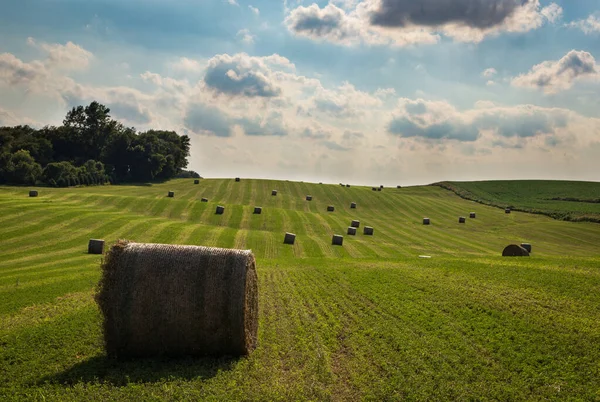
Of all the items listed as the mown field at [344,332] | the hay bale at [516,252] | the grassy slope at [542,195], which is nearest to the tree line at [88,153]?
the mown field at [344,332]

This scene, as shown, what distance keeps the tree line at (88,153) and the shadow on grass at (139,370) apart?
272ft

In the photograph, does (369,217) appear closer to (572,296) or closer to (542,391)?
(572,296)

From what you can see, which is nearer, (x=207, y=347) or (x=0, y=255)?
(x=207, y=347)

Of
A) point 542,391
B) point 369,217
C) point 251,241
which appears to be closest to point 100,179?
point 369,217

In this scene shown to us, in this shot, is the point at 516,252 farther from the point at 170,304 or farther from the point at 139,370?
the point at 139,370

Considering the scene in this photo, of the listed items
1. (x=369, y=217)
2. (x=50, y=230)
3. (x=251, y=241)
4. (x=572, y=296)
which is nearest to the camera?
(x=572, y=296)

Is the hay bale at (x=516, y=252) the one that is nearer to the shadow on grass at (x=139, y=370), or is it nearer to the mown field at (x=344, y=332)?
the mown field at (x=344, y=332)

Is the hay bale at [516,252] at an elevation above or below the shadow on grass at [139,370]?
above

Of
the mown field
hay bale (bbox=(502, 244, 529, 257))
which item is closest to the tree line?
the mown field

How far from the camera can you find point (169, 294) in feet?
42.2

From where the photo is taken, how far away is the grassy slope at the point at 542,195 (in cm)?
7569

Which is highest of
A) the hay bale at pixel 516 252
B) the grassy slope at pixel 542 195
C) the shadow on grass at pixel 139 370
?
the grassy slope at pixel 542 195

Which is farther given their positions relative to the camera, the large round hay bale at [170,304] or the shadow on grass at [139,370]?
the large round hay bale at [170,304]

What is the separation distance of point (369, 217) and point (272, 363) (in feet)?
177
